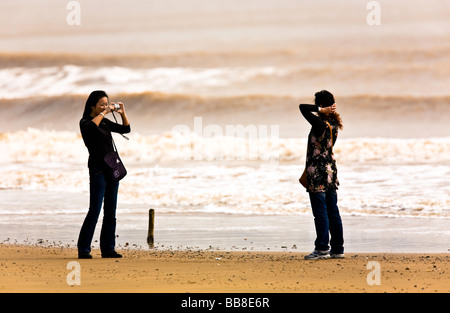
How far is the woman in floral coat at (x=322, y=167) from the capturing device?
7.79 metres

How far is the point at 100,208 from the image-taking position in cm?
798

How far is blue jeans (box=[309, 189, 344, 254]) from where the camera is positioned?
7.86 metres

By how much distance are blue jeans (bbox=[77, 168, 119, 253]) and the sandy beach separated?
21 centimetres

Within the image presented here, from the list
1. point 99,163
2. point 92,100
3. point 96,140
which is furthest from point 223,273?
point 92,100

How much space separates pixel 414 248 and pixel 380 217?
628 centimetres

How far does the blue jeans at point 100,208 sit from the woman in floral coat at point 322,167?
2.12m

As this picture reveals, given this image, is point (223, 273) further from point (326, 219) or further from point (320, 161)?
point (320, 161)

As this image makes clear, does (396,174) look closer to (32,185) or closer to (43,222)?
(32,185)

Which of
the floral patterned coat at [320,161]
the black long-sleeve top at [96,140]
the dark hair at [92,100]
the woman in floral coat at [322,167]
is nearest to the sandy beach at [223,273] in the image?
the woman in floral coat at [322,167]

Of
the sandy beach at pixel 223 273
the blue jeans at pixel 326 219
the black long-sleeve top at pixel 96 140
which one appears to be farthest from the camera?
the blue jeans at pixel 326 219

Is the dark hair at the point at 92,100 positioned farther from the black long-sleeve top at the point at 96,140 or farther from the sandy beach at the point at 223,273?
the sandy beach at the point at 223,273

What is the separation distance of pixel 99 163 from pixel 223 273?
6.10 feet
